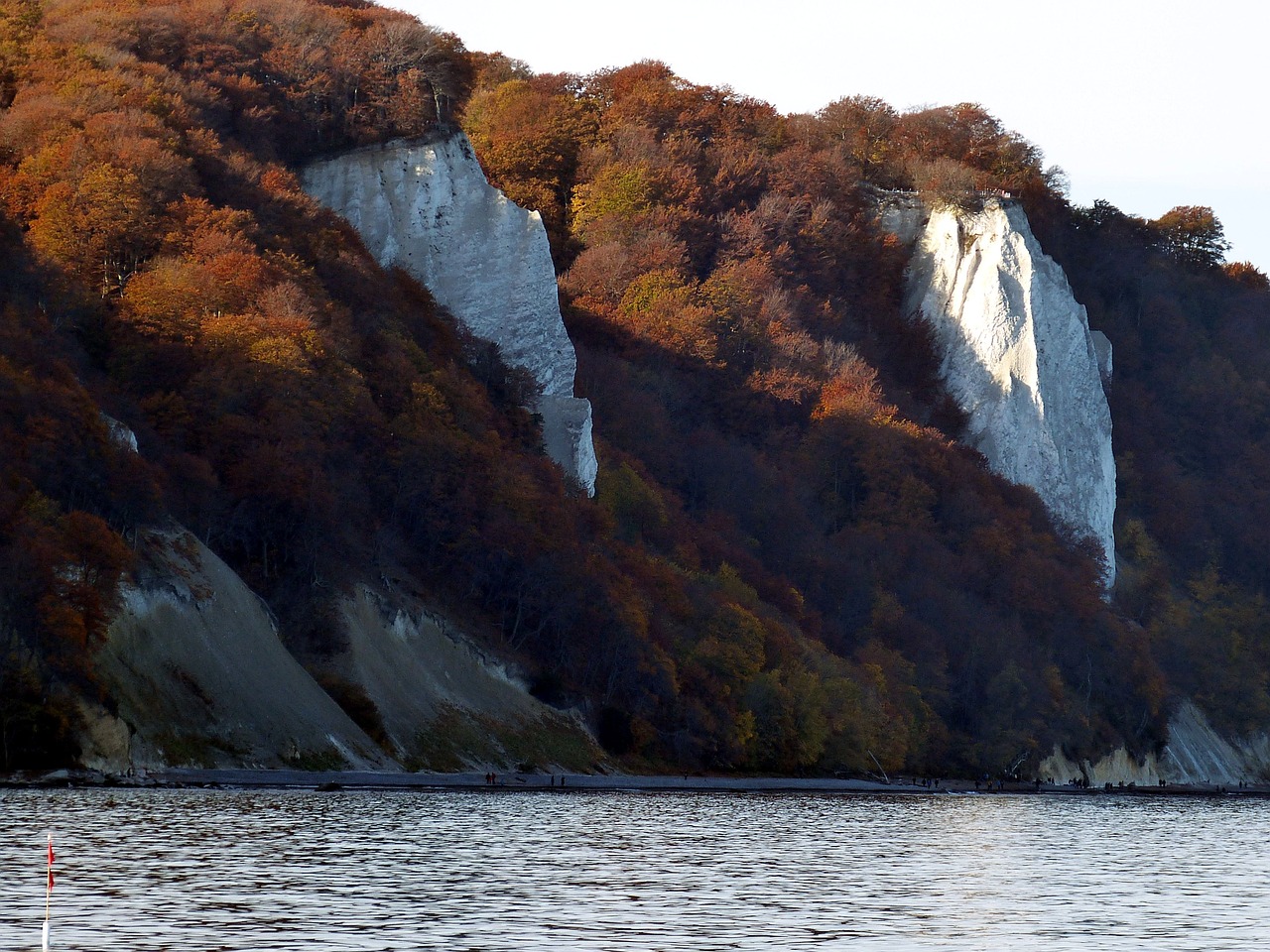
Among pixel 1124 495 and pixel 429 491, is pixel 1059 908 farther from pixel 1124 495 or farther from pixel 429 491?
pixel 1124 495

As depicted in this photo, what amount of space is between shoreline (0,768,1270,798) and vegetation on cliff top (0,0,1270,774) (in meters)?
1.51

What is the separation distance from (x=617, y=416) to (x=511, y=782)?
43278 mm

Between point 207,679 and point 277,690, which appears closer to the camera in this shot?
point 207,679

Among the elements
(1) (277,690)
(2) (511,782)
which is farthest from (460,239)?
(1) (277,690)

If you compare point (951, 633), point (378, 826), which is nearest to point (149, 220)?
point (378, 826)

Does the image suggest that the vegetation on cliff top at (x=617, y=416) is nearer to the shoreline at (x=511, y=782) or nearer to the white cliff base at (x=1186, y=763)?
the shoreline at (x=511, y=782)

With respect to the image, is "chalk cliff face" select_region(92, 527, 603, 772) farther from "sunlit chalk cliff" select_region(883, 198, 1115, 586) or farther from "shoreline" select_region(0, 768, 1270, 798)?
"sunlit chalk cliff" select_region(883, 198, 1115, 586)

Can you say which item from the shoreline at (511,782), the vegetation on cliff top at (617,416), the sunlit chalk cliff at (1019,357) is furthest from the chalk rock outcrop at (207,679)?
the sunlit chalk cliff at (1019,357)

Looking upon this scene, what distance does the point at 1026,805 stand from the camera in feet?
246

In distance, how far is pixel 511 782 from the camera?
206 feet

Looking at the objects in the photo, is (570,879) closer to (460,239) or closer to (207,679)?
(207,679)

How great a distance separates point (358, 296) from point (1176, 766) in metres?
58.6

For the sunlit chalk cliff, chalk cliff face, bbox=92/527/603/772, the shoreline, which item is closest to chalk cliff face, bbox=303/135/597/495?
the shoreline

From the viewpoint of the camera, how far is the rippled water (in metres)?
25.1
